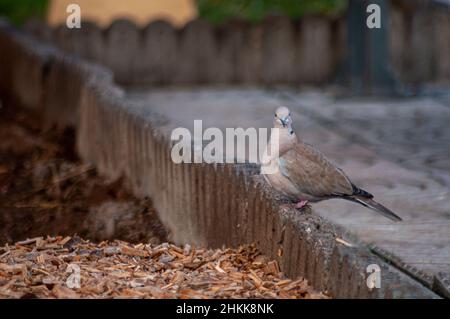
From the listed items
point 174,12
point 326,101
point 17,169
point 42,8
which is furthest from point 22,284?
point 42,8

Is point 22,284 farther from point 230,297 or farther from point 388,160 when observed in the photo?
point 388,160

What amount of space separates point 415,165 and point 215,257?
4.57 m

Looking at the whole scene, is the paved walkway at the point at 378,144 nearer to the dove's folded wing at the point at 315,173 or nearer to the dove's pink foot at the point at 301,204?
the dove's folded wing at the point at 315,173

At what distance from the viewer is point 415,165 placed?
10.3m

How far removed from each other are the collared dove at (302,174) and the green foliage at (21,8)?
2086 centimetres

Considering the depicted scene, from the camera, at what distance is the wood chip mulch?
5090 millimetres

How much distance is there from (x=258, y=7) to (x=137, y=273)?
750 inches

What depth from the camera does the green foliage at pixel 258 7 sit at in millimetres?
24094

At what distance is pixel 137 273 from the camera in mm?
5570

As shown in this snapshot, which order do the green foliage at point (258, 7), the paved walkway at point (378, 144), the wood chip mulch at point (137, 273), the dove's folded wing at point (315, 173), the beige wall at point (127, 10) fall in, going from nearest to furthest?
the wood chip mulch at point (137, 273), the dove's folded wing at point (315, 173), the paved walkway at point (378, 144), the beige wall at point (127, 10), the green foliage at point (258, 7)

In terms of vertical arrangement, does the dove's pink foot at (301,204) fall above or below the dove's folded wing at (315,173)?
below

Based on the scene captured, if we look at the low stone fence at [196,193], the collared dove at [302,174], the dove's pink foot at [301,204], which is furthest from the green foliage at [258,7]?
the dove's pink foot at [301,204]

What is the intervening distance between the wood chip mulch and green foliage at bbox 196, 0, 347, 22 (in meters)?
17.8

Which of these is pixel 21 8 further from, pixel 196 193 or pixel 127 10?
pixel 196 193
